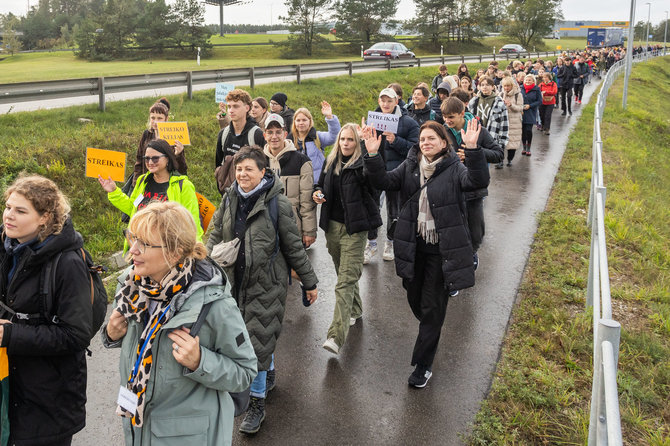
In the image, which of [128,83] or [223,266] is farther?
[128,83]

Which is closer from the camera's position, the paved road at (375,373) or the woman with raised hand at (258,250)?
the woman with raised hand at (258,250)

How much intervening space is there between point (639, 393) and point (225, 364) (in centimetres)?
367

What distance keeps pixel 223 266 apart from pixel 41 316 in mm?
1326

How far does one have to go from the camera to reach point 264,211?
4145 mm

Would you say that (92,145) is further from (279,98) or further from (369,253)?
(369,253)

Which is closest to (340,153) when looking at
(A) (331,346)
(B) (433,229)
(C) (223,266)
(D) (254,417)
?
(B) (433,229)

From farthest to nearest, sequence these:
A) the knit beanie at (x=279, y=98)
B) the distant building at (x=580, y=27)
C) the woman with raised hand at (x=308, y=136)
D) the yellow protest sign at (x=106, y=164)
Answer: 1. the distant building at (x=580, y=27)
2. the knit beanie at (x=279, y=98)
3. the woman with raised hand at (x=308, y=136)
4. the yellow protest sign at (x=106, y=164)

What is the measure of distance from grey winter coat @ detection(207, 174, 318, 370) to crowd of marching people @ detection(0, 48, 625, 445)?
10 mm

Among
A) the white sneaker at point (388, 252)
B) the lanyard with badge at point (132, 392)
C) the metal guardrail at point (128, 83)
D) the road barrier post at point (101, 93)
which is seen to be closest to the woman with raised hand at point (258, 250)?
the lanyard with badge at point (132, 392)

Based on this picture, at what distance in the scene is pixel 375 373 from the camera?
16.4 feet

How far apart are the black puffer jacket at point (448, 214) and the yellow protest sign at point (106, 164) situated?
262 cm

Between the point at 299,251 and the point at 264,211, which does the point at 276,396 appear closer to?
the point at 299,251

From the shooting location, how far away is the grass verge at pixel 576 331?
4.21m

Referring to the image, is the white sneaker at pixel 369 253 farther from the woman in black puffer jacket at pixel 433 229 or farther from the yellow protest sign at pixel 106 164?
the yellow protest sign at pixel 106 164
